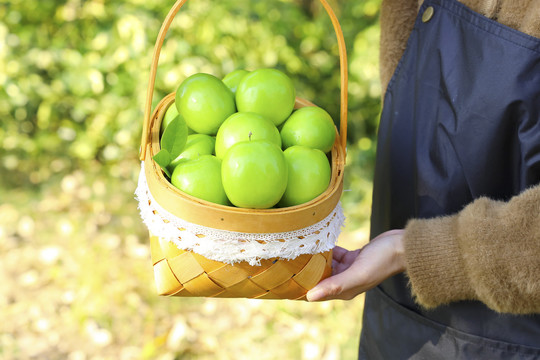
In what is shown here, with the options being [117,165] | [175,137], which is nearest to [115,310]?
[117,165]

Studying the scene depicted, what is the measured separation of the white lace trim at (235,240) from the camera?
0.95m

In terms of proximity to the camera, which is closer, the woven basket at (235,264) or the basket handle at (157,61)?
the woven basket at (235,264)

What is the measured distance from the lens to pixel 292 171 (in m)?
1.02

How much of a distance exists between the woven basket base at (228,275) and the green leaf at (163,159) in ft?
0.47

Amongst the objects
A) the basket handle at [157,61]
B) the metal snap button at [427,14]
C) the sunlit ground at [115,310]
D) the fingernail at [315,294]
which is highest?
the metal snap button at [427,14]

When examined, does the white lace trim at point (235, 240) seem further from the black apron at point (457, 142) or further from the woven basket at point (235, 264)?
the black apron at point (457, 142)

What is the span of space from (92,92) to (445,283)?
2.58 meters

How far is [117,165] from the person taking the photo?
3268 millimetres

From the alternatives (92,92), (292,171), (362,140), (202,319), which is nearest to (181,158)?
(292,171)

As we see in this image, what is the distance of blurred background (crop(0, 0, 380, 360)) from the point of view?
2.42 meters

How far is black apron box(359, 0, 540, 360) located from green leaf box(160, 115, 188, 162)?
0.52 metres

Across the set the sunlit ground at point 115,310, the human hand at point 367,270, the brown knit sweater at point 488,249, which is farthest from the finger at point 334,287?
the sunlit ground at point 115,310

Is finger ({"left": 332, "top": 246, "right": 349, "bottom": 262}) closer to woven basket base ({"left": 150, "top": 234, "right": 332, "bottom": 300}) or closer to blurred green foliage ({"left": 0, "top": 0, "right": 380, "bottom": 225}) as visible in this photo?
woven basket base ({"left": 150, "top": 234, "right": 332, "bottom": 300})

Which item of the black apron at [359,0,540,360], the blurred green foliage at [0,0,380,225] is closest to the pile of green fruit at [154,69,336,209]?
the black apron at [359,0,540,360]
